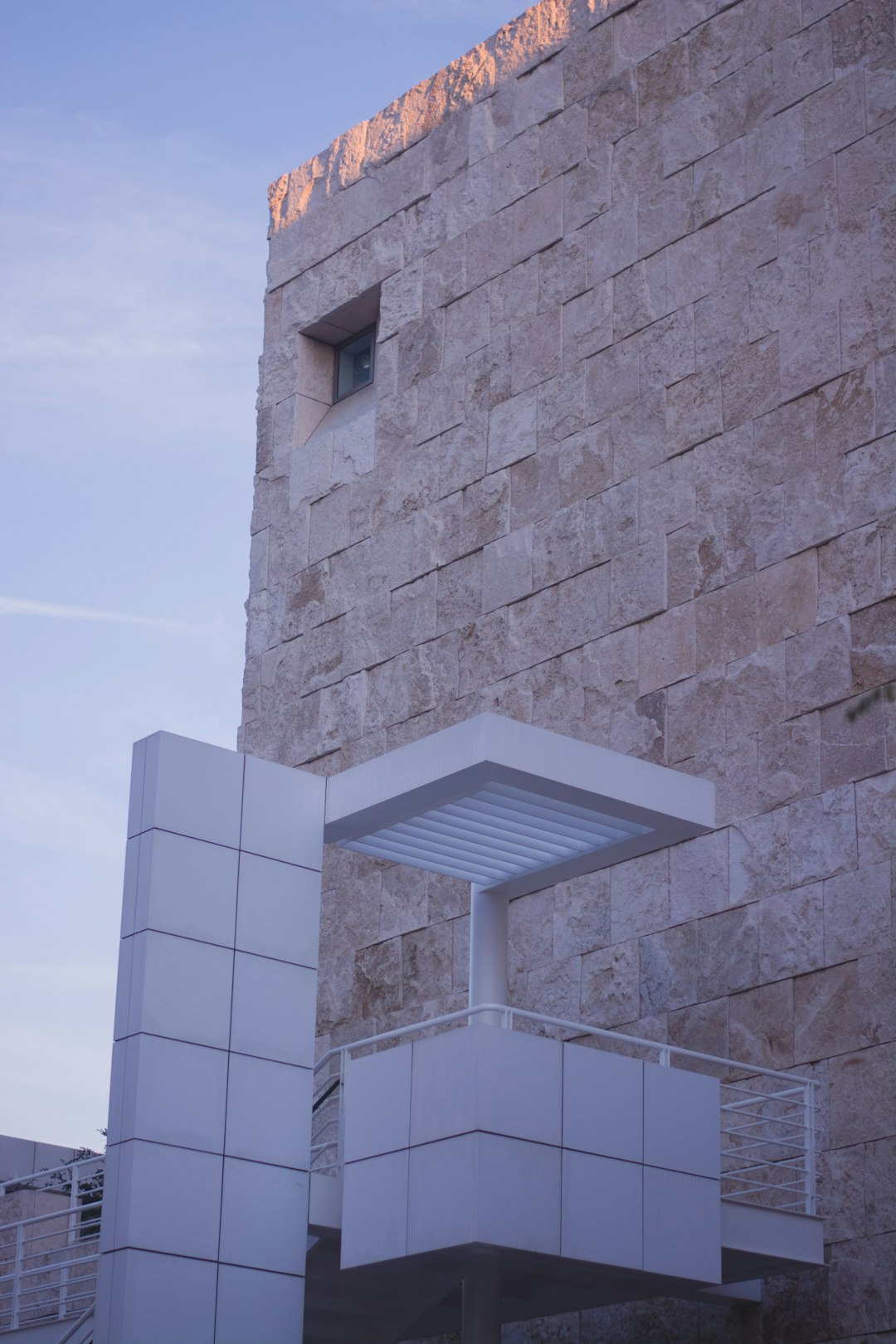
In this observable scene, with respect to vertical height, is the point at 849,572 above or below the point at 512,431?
below

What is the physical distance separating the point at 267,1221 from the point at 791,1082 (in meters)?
4.68

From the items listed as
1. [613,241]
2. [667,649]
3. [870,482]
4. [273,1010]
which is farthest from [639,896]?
[613,241]

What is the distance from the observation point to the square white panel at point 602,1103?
42.2 feet

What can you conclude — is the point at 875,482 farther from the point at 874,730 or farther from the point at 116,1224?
the point at 116,1224

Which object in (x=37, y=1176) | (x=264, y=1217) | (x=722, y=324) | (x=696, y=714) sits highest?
(x=722, y=324)

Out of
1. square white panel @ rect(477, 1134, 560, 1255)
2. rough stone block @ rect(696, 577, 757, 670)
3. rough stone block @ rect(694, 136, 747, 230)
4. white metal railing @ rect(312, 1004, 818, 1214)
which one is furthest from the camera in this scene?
rough stone block @ rect(694, 136, 747, 230)

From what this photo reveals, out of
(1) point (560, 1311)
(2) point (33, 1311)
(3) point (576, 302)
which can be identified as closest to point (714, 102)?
(3) point (576, 302)

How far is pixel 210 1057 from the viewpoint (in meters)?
13.1

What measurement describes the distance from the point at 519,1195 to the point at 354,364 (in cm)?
1373

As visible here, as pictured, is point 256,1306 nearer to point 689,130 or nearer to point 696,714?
point 696,714

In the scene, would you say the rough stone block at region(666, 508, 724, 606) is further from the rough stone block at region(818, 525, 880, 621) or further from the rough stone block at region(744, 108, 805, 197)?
the rough stone block at region(744, 108, 805, 197)

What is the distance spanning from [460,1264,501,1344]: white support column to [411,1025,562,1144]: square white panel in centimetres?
181

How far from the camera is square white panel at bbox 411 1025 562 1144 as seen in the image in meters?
12.4

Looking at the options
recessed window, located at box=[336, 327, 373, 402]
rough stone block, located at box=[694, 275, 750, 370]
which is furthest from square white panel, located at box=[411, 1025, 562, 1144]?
recessed window, located at box=[336, 327, 373, 402]
